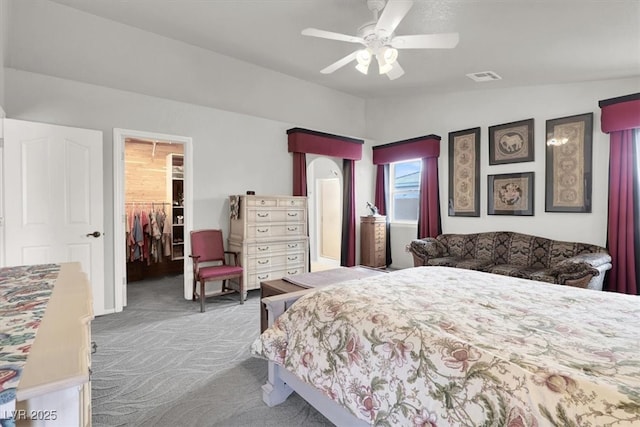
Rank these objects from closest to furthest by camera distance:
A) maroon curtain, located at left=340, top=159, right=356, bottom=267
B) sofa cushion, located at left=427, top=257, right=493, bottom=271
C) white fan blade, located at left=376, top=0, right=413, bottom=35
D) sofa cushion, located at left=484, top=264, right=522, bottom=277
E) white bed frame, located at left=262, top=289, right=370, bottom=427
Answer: white bed frame, located at left=262, top=289, right=370, bottom=427 → white fan blade, located at left=376, top=0, right=413, bottom=35 → sofa cushion, located at left=484, top=264, right=522, bottom=277 → sofa cushion, located at left=427, top=257, right=493, bottom=271 → maroon curtain, located at left=340, top=159, right=356, bottom=267

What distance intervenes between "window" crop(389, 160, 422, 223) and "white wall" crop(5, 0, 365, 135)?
1848 millimetres

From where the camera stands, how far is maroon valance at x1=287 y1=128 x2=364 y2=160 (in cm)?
521

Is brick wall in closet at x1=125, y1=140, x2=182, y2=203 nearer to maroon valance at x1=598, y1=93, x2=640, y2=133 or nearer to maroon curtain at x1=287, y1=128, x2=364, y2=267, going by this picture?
maroon curtain at x1=287, y1=128, x2=364, y2=267

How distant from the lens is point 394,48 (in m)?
2.83

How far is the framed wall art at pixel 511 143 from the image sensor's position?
4.46 metres

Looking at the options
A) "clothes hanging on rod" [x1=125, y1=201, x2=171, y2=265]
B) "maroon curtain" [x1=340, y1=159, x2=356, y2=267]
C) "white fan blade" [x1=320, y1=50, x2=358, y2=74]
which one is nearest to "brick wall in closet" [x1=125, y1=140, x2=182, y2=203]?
"clothes hanging on rod" [x1=125, y1=201, x2=171, y2=265]

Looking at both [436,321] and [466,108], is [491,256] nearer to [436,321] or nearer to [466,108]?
[466,108]

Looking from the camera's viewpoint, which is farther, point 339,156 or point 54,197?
point 339,156

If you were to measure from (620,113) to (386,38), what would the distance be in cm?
300

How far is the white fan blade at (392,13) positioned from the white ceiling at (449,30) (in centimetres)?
67

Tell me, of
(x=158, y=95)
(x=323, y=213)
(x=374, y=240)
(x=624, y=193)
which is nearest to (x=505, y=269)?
(x=624, y=193)

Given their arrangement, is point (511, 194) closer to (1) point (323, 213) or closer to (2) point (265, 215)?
(2) point (265, 215)

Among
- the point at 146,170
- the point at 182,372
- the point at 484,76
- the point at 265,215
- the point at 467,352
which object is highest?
the point at 484,76

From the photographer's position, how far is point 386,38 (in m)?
2.75
